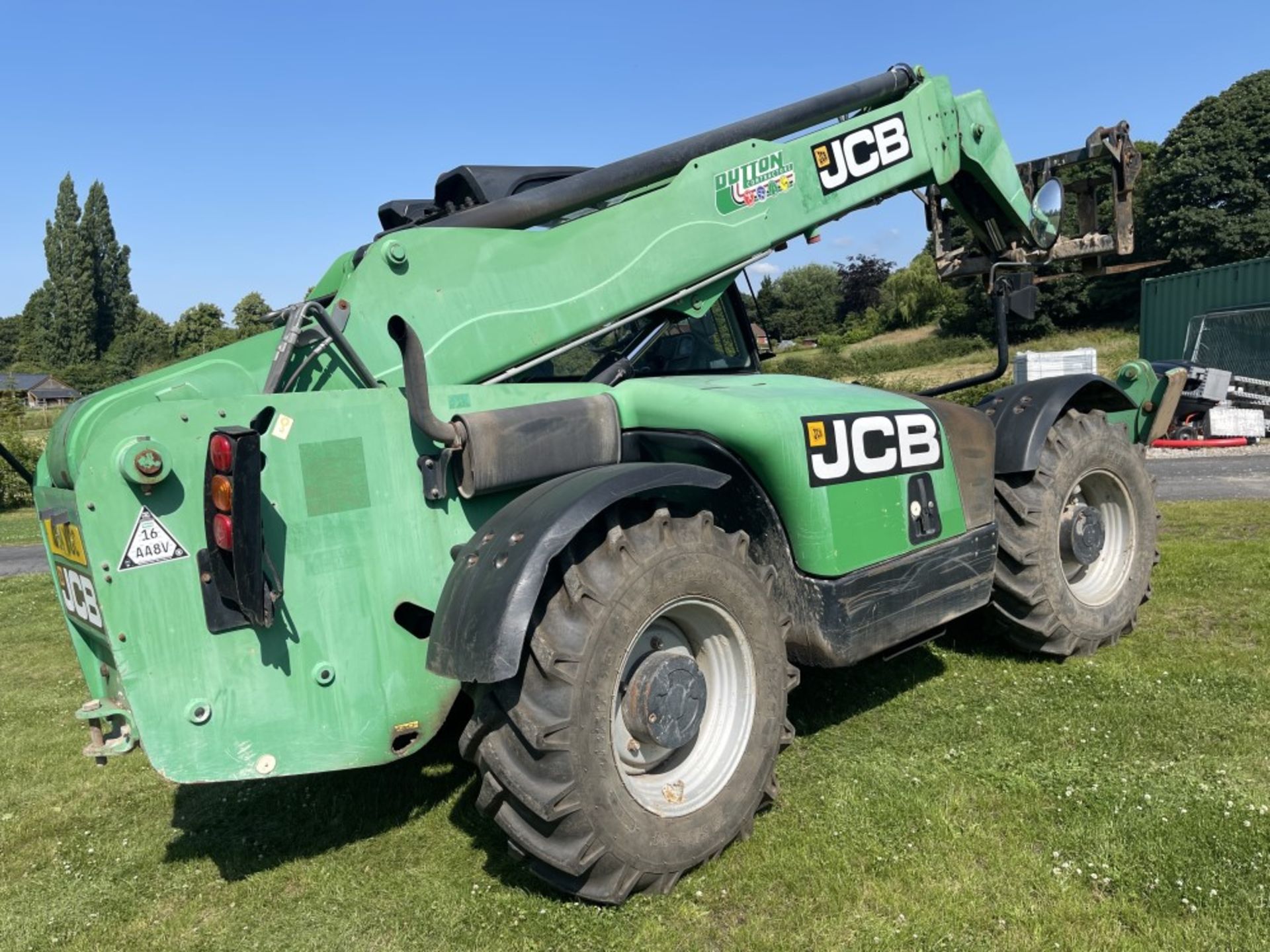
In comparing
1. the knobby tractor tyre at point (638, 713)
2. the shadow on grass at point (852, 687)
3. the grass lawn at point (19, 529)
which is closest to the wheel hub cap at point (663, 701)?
the knobby tractor tyre at point (638, 713)

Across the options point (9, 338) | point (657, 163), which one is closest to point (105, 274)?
point (9, 338)

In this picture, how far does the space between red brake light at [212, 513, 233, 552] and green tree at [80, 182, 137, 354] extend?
7800cm

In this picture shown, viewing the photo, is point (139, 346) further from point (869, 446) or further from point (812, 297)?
point (869, 446)

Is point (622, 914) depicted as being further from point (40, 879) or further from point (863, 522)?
point (40, 879)

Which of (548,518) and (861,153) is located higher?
(861,153)

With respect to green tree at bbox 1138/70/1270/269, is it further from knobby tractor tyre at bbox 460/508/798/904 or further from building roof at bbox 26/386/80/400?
building roof at bbox 26/386/80/400

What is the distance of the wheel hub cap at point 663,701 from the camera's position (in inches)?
122

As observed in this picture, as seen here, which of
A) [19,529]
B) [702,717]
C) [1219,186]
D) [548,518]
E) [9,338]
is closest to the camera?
[548,518]

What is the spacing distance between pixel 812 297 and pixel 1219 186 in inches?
1082

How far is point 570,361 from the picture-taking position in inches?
158

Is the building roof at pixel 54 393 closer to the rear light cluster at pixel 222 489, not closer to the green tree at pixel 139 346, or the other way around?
the green tree at pixel 139 346

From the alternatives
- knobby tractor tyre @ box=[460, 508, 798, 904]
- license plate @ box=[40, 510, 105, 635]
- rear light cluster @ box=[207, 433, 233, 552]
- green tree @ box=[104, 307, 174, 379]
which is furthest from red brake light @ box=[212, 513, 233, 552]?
green tree @ box=[104, 307, 174, 379]

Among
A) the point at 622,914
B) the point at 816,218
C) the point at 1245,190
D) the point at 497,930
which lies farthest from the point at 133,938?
the point at 1245,190

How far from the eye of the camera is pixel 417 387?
9.84 ft
